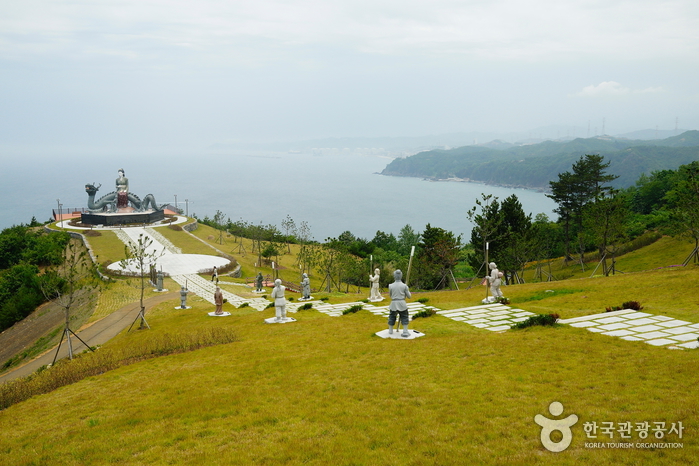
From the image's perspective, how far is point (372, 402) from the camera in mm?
8125

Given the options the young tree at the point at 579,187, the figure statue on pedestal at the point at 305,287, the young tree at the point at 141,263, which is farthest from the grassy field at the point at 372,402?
the young tree at the point at 579,187

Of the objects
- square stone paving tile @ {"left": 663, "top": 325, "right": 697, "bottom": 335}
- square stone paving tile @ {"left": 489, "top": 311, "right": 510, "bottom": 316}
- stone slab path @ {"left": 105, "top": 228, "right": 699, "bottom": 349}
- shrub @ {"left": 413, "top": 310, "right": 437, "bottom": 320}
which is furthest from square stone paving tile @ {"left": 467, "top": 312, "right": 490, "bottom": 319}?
square stone paving tile @ {"left": 663, "top": 325, "right": 697, "bottom": 335}

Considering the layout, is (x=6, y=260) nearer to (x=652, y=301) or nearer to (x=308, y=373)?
(x=308, y=373)

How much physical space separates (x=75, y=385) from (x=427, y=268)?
34.3 meters

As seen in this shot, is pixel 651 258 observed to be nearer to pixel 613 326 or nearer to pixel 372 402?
pixel 613 326

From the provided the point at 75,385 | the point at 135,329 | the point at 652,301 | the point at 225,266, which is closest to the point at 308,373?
the point at 75,385

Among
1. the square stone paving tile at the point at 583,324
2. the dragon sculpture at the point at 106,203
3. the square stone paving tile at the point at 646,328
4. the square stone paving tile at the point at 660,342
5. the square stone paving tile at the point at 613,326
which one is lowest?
the square stone paving tile at the point at 583,324

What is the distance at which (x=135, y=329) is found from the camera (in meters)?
20.9

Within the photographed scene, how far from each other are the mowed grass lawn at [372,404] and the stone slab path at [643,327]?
2.46ft

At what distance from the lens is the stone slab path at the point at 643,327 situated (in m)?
10.4

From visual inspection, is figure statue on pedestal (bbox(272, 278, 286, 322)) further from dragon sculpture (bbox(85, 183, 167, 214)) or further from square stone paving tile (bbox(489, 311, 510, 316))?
dragon sculpture (bbox(85, 183, 167, 214))

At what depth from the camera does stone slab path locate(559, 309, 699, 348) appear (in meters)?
10.4

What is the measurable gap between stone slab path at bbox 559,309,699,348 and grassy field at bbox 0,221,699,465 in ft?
2.21

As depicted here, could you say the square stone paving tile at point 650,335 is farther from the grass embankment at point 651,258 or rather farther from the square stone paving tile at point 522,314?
the grass embankment at point 651,258
